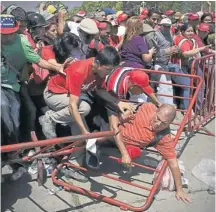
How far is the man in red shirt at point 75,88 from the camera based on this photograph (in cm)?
320

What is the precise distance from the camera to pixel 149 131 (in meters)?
A: 3.49

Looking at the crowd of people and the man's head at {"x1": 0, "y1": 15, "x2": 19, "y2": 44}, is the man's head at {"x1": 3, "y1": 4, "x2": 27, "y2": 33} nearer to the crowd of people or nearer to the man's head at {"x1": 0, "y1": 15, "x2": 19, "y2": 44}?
the crowd of people

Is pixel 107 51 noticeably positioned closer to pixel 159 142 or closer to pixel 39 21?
pixel 159 142

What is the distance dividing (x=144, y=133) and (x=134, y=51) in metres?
1.61

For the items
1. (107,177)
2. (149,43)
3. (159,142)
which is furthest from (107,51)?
(149,43)

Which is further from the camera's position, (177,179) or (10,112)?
(10,112)

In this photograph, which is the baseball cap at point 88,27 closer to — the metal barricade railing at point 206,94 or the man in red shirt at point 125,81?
the man in red shirt at point 125,81

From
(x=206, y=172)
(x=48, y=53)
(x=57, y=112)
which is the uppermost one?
(x=48, y=53)

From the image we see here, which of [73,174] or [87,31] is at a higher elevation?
[87,31]

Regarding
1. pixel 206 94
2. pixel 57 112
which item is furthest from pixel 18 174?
pixel 206 94

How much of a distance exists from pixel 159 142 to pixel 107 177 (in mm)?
696

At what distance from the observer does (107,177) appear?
3768 mm

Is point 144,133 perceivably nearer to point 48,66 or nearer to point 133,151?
point 133,151

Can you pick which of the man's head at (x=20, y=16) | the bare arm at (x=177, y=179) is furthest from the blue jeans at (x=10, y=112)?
the bare arm at (x=177, y=179)
